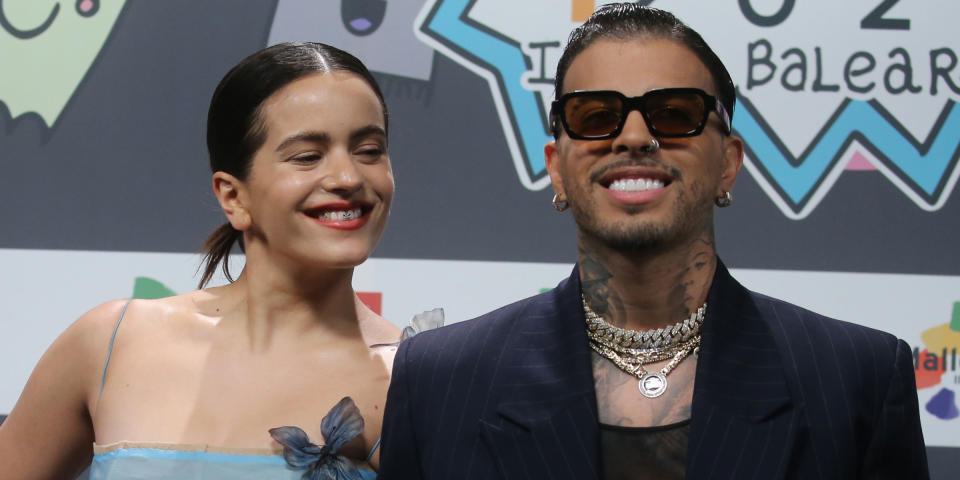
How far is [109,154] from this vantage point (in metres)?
2.24

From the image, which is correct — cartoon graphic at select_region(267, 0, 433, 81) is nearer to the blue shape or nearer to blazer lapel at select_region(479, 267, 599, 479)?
the blue shape

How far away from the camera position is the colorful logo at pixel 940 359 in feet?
7.13

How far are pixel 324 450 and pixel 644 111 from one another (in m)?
0.74

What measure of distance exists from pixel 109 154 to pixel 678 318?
4.88 ft

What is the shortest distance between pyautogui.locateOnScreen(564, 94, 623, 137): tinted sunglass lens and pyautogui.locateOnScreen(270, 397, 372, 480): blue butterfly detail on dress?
63cm

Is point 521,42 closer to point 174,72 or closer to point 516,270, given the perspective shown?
point 516,270

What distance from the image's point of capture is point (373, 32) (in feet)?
7.25

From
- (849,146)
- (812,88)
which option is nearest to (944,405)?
(849,146)

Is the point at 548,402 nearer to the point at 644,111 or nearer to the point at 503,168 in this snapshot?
the point at 644,111

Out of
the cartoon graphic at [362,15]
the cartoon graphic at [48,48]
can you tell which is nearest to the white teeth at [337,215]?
the cartoon graphic at [362,15]

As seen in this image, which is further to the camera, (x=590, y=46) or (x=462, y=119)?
(x=462, y=119)

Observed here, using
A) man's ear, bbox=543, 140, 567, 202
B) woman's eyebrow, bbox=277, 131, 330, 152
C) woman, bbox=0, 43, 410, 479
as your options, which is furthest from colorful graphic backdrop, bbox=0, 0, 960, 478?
man's ear, bbox=543, 140, 567, 202

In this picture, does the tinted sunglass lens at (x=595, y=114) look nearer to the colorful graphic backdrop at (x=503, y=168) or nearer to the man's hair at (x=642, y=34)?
the man's hair at (x=642, y=34)

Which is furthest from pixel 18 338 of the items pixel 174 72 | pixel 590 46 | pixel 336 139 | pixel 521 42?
pixel 590 46
